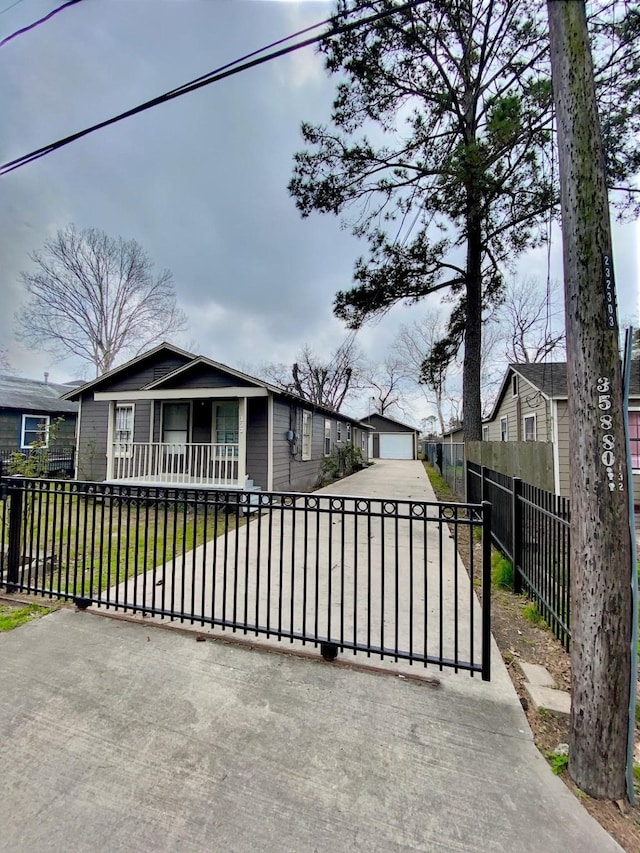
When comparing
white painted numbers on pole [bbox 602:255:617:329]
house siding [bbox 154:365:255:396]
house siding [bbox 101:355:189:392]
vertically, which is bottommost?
white painted numbers on pole [bbox 602:255:617:329]

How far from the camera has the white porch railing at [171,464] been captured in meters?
9.56

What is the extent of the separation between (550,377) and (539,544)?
8671 millimetres

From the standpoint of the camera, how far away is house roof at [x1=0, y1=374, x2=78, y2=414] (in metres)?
15.6

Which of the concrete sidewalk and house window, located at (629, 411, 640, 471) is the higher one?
house window, located at (629, 411, 640, 471)

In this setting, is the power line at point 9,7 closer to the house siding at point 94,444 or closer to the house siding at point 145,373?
the house siding at point 145,373

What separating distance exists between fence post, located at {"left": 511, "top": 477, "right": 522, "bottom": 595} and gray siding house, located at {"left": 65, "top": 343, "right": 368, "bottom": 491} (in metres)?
6.13

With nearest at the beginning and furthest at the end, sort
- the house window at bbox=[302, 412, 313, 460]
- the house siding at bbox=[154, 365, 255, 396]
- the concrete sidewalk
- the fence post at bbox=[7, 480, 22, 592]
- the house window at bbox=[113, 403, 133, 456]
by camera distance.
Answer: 1. the concrete sidewalk
2. the fence post at bbox=[7, 480, 22, 592]
3. the house siding at bbox=[154, 365, 255, 396]
4. the house window at bbox=[113, 403, 133, 456]
5. the house window at bbox=[302, 412, 313, 460]

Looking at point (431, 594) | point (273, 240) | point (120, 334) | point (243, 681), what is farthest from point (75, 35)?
point (120, 334)

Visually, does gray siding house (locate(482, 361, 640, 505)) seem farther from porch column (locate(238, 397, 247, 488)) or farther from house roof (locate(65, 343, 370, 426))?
porch column (locate(238, 397, 247, 488))

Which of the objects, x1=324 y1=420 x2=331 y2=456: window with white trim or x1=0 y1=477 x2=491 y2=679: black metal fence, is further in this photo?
x1=324 y1=420 x2=331 y2=456: window with white trim

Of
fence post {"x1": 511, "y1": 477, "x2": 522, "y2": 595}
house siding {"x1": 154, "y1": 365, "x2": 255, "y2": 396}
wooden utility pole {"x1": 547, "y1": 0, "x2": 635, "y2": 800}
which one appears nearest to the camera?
wooden utility pole {"x1": 547, "y1": 0, "x2": 635, "y2": 800}

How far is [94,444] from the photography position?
11.9 meters

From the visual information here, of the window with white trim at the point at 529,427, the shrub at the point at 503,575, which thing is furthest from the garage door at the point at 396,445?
the shrub at the point at 503,575

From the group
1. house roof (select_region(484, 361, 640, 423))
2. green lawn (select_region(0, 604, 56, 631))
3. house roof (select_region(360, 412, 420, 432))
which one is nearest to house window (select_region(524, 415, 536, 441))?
house roof (select_region(484, 361, 640, 423))
